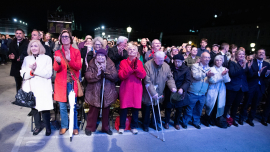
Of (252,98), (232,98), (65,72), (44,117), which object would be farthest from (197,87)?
(44,117)

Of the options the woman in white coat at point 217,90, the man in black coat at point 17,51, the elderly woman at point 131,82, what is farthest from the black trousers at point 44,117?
the woman in white coat at point 217,90

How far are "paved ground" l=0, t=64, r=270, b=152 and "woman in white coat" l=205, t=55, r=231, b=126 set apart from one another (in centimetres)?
52

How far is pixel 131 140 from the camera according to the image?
355cm

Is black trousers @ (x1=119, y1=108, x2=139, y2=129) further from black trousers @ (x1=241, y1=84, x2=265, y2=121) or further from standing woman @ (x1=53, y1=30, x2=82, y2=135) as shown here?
black trousers @ (x1=241, y1=84, x2=265, y2=121)

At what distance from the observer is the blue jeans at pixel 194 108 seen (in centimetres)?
A: 422

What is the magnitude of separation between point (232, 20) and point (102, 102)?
2163 inches

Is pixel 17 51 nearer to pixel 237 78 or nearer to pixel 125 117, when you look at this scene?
pixel 125 117

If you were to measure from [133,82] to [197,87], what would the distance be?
1.75 meters

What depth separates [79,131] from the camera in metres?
3.75

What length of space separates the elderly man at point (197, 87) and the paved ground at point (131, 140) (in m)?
0.33

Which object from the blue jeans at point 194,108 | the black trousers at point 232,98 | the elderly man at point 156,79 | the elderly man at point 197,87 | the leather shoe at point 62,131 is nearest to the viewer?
the leather shoe at point 62,131

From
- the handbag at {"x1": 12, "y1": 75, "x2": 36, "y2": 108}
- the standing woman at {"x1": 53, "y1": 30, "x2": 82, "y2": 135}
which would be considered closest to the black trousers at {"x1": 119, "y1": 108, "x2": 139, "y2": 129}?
the standing woman at {"x1": 53, "y1": 30, "x2": 82, "y2": 135}

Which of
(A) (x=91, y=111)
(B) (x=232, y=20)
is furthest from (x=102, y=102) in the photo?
(B) (x=232, y=20)

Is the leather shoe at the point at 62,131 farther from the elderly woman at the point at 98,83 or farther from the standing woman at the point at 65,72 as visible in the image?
the elderly woman at the point at 98,83
